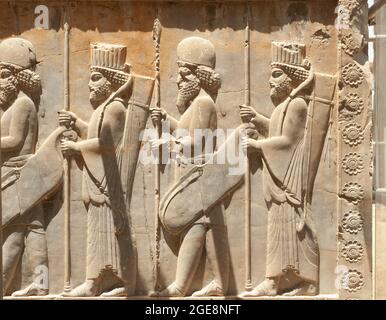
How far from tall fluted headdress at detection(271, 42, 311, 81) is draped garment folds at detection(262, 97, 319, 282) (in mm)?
305

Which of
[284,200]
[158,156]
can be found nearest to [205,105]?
[158,156]

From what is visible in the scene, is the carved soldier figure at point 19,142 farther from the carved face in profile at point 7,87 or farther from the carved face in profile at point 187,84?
the carved face in profile at point 187,84

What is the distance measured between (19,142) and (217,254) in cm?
210

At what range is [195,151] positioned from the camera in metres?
11.2

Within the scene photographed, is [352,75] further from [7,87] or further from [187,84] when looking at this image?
[7,87]

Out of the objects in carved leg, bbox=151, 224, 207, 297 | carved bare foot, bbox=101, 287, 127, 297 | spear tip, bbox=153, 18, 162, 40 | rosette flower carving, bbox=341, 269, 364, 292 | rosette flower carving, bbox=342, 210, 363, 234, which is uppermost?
spear tip, bbox=153, 18, 162, 40

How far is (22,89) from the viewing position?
11297mm

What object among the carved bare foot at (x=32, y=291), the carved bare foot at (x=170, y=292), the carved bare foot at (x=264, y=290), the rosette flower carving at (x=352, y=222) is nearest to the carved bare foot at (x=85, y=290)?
the carved bare foot at (x=32, y=291)

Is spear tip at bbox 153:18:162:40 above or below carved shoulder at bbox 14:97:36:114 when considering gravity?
above

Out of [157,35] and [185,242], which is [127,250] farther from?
[157,35]

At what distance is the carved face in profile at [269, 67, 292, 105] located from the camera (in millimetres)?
11172

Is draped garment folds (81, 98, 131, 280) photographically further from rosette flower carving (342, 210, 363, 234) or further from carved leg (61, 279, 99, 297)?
rosette flower carving (342, 210, 363, 234)

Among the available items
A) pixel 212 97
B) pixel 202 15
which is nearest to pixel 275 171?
pixel 212 97

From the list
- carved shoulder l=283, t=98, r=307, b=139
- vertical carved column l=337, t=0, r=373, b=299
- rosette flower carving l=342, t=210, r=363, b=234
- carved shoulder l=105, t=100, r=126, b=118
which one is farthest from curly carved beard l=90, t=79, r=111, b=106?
rosette flower carving l=342, t=210, r=363, b=234
